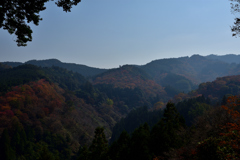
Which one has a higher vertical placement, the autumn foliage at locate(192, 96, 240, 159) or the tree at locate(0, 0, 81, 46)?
the tree at locate(0, 0, 81, 46)

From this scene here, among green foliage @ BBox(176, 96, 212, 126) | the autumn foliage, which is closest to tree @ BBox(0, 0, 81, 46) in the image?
the autumn foliage

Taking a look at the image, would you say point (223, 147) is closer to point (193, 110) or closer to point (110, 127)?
point (193, 110)

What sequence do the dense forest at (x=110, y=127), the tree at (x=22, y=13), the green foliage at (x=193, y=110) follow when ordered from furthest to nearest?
the green foliage at (x=193, y=110) < the dense forest at (x=110, y=127) < the tree at (x=22, y=13)

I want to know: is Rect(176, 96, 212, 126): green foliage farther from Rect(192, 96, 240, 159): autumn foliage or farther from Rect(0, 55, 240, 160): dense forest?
Rect(192, 96, 240, 159): autumn foliage

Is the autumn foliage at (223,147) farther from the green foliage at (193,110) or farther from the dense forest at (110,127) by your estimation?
the green foliage at (193,110)

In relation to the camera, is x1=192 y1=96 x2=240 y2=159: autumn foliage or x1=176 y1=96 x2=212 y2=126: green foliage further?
x1=176 y1=96 x2=212 y2=126: green foliage

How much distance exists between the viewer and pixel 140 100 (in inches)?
6599

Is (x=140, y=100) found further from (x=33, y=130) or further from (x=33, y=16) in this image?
(x=33, y=16)

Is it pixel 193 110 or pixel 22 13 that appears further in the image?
pixel 193 110

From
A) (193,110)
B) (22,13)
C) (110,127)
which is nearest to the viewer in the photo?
(22,13)

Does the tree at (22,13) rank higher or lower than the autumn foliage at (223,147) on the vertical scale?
higher

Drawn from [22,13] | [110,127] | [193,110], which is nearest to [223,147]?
[22,13]

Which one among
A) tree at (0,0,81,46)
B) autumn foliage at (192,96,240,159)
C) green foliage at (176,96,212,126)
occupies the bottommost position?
green foliage at (176,96,212,126)

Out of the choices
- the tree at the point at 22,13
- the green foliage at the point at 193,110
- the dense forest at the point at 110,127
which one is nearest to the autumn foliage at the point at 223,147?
the dense forest at the point at 110,127
